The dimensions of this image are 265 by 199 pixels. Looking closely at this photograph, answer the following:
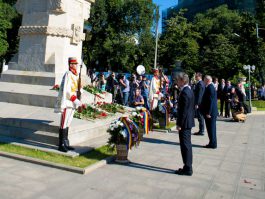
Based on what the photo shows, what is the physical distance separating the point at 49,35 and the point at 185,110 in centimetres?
591

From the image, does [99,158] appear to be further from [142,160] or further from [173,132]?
[173,132]

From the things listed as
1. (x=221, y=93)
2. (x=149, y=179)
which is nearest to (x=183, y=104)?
(x=149, y=179)

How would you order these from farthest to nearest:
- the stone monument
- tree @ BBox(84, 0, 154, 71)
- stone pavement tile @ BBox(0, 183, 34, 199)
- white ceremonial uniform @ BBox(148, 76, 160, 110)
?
tree @ BBox(84, 0, 154, 71) → white ceremonial uniform @ BBox(148, 76, 160, 110) → the stone monument → stone pavement tile @ BBox(0, 183, 34, 199)

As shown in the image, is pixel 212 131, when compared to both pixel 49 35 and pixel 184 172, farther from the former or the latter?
pixel 49 35

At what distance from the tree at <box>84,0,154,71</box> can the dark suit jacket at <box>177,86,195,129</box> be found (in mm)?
37447

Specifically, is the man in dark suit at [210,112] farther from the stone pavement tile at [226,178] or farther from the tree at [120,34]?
the tree at [120,34]

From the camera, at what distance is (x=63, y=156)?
687 centimetres

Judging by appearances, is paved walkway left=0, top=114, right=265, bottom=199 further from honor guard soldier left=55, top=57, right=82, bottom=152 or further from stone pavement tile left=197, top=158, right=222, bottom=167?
honor guard soldier left=55, top=57, right=82, bottom=152

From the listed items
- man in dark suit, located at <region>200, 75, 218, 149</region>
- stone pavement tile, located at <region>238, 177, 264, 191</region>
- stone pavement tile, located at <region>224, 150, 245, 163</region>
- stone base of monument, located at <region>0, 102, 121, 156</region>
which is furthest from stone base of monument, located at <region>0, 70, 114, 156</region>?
stone pavement tile, located at <region>238, 177, 264, 191</region>

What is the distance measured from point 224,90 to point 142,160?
1108 centimetres

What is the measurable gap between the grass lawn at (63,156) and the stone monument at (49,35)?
323 cm

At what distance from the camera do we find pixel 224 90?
55.7 ft

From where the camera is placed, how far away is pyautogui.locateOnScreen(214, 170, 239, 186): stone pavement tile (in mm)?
5898

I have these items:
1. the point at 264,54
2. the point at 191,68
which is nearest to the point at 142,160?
the point at 264,54
